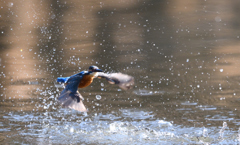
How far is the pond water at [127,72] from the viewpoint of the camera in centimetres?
427

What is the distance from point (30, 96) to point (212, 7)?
29.0 feet

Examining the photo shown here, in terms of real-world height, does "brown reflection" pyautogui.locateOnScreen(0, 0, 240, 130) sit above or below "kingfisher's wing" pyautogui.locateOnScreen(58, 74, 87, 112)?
above

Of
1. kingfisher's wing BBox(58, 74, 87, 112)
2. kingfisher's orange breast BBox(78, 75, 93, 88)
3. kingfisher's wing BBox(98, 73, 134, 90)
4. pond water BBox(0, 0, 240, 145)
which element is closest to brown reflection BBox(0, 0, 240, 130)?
pond water BBox(0, 0, 240, 145)

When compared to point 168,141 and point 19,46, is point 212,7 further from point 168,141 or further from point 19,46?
point 168,141

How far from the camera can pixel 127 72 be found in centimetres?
654

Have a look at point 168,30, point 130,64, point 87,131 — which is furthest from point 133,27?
point 87,131

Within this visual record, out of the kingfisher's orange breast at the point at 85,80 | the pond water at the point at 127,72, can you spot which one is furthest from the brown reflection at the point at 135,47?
the kingfisher's orange breast at the point at 85,80

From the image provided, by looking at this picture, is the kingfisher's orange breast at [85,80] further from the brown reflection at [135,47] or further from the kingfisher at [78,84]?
the brown reflection at [135,47]

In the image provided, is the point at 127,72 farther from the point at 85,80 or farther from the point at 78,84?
the point at 78,84

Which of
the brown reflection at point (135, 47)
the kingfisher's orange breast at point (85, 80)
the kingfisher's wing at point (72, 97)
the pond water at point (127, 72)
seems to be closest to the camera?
the kingfisher's wing at point (72, 97)

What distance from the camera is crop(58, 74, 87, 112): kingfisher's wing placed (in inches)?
146

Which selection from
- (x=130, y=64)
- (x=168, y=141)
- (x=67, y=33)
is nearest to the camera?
(x=168, y=141)

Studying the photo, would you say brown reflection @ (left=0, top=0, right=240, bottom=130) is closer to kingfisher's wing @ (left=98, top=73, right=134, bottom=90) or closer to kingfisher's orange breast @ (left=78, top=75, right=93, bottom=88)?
kingfisher's wing @ (left=98, top=73, right=134, bottom=90)

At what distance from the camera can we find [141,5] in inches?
516
